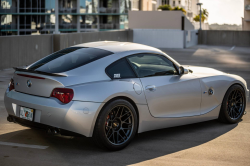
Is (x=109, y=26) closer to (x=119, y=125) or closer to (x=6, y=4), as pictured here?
(x=6, y=4)

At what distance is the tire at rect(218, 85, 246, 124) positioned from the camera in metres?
6.93

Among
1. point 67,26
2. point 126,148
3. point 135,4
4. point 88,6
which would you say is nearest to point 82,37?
point 126,148

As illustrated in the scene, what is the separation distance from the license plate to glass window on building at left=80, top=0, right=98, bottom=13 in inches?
2395

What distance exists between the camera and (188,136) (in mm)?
6297

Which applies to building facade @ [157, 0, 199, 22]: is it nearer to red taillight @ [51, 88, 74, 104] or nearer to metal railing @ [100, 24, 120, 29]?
metal railing @ [100, 24, 120, 29]

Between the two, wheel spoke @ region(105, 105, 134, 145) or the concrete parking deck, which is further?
wheel spoke @ region(105, 105, 134, 145)

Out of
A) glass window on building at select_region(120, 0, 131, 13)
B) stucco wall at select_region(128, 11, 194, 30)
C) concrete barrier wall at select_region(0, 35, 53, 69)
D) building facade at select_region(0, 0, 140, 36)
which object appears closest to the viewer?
concrete barrier wall at select_region(0, 35, 53, 69)

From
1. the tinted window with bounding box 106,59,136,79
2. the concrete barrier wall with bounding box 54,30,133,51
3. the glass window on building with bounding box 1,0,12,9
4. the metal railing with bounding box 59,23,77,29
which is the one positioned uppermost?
the glass window on building with bounding box 1,0,12,9

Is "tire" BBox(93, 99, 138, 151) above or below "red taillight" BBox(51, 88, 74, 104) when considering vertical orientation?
below

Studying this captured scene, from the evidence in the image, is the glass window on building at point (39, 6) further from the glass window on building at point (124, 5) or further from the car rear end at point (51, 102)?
the car rear end at point (51, 102)

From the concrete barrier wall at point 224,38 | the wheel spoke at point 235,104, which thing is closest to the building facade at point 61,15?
the concrete barrier wall at point 224,38

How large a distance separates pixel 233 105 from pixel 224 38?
38453mm

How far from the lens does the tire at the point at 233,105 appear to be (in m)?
6.93

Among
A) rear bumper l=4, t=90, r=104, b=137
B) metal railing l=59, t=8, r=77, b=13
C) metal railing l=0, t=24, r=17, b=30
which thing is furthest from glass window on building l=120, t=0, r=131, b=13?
rear bumper l=4, t=90, r=104, b=137
